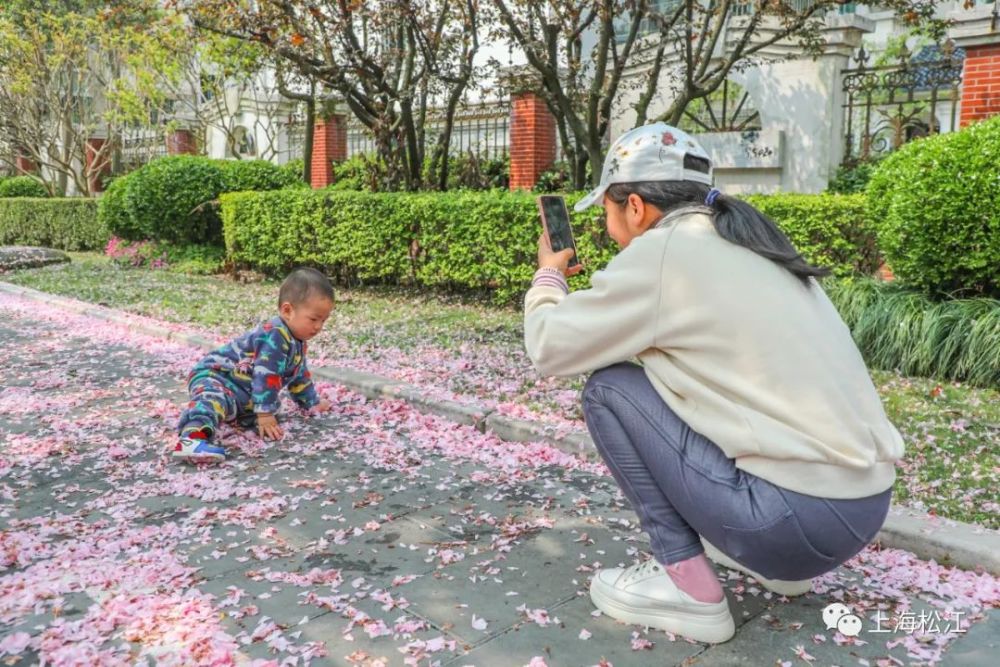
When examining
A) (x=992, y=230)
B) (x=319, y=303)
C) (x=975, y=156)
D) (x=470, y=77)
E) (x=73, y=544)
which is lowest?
(x=73, y=544)

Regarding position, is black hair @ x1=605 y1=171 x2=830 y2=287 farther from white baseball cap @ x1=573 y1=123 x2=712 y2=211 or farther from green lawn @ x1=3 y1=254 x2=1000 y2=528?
Result: green lawn @ x1=3 y1=254 x2=1000 y2=528

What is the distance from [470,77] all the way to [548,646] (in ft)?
32.6

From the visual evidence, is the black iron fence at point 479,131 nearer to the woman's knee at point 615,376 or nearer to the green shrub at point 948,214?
the green shrub at point 948,214

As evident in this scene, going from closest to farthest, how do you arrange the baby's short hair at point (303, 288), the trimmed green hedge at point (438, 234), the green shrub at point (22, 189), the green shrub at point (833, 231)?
1. the baby's short hair at point (303, 288)
2. the green shrub at point (833, 231)
3. the trimmed green hedge at point (438, 234)
4. the green shrub at point (22, 189)

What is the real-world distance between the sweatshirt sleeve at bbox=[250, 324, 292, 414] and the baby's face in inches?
3.0

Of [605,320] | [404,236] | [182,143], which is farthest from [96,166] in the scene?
[605,320]

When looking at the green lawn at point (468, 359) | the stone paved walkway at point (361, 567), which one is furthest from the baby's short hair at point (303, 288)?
the green lawn at point (468, 359)

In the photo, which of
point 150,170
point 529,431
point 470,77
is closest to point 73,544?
point 529,431

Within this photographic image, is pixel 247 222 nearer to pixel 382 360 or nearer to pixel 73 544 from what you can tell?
pixel 382 360

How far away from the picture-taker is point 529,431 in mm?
4941

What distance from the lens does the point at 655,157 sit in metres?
A: 2.59

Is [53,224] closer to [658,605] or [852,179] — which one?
[852,179]

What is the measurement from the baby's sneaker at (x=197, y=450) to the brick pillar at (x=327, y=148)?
1422 centimetres

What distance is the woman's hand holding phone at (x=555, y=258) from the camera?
293 centimetres
